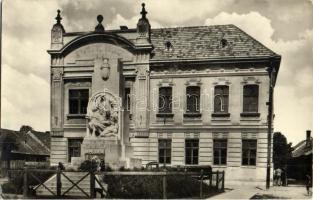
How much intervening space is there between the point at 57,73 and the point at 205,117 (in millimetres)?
9640

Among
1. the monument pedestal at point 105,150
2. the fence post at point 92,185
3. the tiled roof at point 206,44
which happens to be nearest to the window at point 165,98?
the tiled roof at point 206,44

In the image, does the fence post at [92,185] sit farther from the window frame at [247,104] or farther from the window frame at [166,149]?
the window frame at [247,104]

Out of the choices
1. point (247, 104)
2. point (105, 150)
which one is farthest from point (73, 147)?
point (247, 104)

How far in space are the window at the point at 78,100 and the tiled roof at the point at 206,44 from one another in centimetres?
488

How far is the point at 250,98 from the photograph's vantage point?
2698 centimetres

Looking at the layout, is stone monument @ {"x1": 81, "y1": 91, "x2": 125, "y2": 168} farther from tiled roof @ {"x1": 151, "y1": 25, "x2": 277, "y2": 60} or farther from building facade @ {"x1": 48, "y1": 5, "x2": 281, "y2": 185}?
tiled roof @ {"x1": 151, "y1": 25, "x2": 277, "y2": 60}

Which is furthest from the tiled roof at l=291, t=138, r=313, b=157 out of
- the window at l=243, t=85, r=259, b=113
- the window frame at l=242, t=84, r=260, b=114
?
the window at l=243, t=85, r=259, b=113

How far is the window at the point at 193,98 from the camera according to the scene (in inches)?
1091

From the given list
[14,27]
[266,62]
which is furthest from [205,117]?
[14,27]

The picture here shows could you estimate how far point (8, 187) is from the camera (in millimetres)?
17219

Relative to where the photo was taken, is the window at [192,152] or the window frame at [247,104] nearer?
the window frame at [247,104]

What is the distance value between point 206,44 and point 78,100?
8.56 m

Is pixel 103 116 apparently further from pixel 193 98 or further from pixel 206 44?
pixel 206 44

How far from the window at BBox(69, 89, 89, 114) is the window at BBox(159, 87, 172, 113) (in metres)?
4.61
